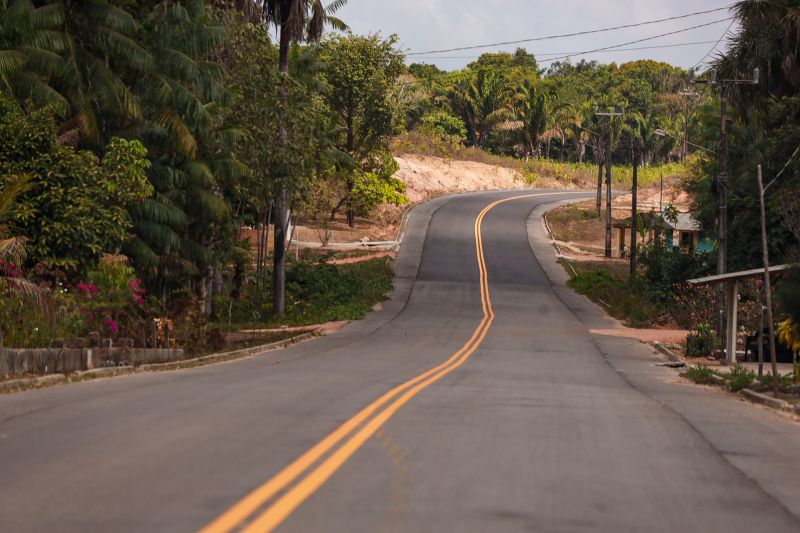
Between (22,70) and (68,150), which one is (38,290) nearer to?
(68,150)

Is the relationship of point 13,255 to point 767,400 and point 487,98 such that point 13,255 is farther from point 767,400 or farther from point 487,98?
point 487,98

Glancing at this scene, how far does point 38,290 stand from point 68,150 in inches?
255

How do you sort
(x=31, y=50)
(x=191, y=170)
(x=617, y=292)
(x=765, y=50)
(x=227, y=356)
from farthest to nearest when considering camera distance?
(x=617, y=292), (x=765, y=50), (x=191, y=170), (x=31, y=50), (x=227, y=356)

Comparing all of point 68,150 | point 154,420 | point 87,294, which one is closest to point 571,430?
point 154,420

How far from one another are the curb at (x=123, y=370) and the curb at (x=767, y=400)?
11650 mm

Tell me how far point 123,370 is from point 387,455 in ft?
38.5

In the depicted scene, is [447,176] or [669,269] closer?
[669,269]

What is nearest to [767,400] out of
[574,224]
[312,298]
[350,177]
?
[312,298]

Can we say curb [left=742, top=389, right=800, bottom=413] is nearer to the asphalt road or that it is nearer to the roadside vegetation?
the asphalt road

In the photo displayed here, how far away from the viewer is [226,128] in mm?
37844

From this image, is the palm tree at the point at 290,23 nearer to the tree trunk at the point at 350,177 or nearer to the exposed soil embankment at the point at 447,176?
the tree trunk at the point at 350,177

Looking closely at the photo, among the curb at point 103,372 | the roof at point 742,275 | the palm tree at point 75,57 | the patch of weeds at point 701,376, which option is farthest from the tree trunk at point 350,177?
the curb at point 103,372

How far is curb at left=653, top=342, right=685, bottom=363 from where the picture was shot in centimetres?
3057

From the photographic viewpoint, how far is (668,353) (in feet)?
→ 106
